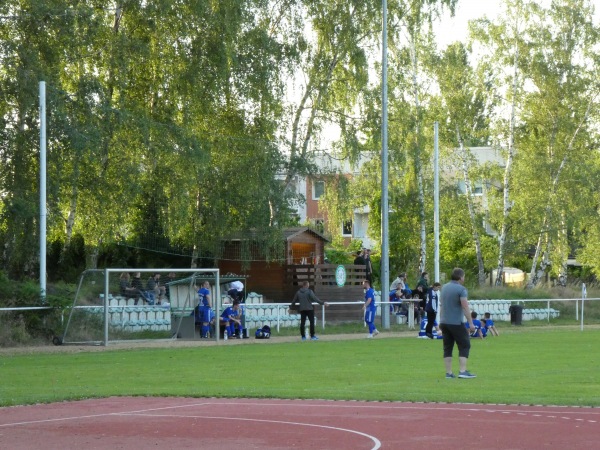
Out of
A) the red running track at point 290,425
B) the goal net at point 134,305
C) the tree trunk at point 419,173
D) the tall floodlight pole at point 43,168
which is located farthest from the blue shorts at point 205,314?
the tree trunk at point 419,173

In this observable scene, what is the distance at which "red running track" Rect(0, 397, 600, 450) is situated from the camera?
12.4 metres

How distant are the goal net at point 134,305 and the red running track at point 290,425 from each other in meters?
15.9

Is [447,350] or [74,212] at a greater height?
[74,212]

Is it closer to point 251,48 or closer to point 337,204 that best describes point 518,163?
point 337,204

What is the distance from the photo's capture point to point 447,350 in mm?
20875

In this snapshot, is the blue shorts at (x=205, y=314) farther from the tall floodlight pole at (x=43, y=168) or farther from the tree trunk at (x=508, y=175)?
the tree trunk at (x=508, y=175)

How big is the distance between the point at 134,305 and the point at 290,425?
20.0 m

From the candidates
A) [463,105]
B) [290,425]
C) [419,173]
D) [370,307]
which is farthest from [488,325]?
[290,425]

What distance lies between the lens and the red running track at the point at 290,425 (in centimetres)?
1241

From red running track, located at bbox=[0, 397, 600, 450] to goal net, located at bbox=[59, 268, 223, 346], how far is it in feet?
52.1

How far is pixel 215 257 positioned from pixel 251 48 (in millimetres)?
8330

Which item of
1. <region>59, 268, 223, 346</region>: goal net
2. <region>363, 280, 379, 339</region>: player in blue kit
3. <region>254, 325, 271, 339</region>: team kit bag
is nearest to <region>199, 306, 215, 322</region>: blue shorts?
<region>59, 268, 223, 346</region>: goal net

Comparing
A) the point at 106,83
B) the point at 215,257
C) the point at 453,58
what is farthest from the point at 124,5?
the point at 453,58

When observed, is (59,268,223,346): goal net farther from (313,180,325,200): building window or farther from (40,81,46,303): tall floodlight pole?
(313,180,325,200): building window
